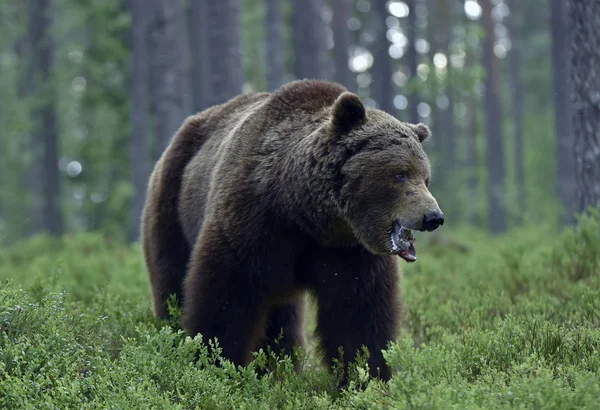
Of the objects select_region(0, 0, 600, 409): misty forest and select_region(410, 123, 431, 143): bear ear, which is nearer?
select_region(0, 0, 600, 409): misty forest

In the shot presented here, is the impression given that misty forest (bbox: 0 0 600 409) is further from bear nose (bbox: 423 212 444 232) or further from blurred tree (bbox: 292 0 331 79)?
bear nose (bbox: 423 212 444 232)

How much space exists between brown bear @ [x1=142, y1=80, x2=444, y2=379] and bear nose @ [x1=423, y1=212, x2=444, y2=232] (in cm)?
9

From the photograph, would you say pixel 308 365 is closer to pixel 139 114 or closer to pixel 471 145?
pixel 139 114

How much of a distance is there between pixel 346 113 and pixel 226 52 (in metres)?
7.80

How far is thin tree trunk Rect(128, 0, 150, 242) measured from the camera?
14914 millimetres

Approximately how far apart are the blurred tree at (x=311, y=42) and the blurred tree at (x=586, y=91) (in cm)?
852

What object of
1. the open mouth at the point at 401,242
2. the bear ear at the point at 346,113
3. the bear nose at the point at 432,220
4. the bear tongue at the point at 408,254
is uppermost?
the bear ear at the point at 346,113

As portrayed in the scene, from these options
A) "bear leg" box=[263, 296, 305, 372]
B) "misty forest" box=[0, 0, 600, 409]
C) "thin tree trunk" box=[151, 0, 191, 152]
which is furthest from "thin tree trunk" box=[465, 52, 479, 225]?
"bear leg" box=[263, 296, 305, 372]

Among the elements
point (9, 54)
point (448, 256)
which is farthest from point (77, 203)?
point (448, 256)

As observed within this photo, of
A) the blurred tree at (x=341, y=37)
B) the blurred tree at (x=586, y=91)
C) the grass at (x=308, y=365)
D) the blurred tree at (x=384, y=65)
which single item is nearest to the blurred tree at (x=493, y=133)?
the blurred tree at (x=384, y=65)

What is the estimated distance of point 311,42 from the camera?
16625mm

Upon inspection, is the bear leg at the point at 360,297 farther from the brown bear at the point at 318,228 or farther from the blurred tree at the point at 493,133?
the blurred tree at the point at 493,133

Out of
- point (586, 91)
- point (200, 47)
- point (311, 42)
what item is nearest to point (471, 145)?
point (200, 47)

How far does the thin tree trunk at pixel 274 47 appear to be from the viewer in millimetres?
17250
